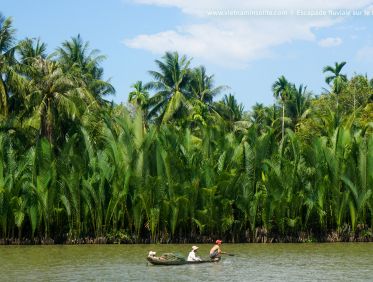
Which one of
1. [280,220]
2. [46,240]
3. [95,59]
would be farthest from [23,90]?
[95,59]

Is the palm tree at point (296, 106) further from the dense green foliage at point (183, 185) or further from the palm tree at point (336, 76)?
the dense green foliage at point (183, 185)

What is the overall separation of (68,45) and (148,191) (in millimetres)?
26436

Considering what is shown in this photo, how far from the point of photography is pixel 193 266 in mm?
21750

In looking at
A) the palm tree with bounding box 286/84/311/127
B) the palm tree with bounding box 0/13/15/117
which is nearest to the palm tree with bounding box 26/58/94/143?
the palm tree with bounding box 0/13/15/117

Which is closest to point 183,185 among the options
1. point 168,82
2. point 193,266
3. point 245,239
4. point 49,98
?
point 245,239

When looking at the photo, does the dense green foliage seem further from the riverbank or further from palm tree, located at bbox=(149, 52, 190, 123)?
palm tree, located at bbox=(149, 52, 190, 123)

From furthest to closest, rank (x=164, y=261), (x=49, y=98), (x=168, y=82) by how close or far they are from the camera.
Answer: (x=168, y=82), (x=49, y=98), (x=164, y=261)

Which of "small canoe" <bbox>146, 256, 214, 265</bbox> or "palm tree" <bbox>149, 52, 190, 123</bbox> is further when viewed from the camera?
"palm tree" <bbox>149, 52, 190, 123</bbox>

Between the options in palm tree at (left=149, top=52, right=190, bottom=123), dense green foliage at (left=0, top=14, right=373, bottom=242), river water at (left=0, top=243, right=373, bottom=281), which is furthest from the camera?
palm tree at (left=149, top=52, right=190, bottom=123)

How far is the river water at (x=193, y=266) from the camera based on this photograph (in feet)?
62.0

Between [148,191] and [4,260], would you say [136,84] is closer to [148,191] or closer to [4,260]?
[148,191]

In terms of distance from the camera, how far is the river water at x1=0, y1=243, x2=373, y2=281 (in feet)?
62.0

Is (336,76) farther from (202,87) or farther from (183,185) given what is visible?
(183,185)

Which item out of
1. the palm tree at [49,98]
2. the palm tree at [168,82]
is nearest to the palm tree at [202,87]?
the palm tree at [168,82]
